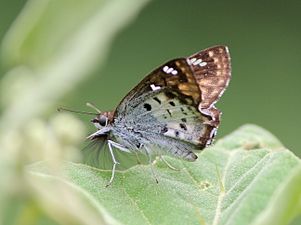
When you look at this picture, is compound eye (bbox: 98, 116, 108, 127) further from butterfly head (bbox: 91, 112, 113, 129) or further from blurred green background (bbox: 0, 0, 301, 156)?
blurred green background (bbox: 0, 0, 301, 156)

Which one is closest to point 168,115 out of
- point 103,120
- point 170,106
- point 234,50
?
point 170,106

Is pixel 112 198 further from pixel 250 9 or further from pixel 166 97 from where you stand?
pixel 250 9

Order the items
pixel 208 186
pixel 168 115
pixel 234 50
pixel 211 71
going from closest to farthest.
A: 1. pixel 208 186
2. pixel 168 115
3. pixel 211 71
4. pixel 234 50

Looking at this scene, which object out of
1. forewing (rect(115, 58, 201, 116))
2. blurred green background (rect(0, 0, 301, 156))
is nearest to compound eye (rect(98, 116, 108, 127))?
forewing (rect(115, 58, 201, 116))

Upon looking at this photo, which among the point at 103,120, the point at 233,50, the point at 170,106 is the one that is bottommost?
the point at 233,50

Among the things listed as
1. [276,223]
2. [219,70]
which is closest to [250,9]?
[219,70]

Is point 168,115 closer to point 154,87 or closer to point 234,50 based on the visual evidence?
point 154,87
